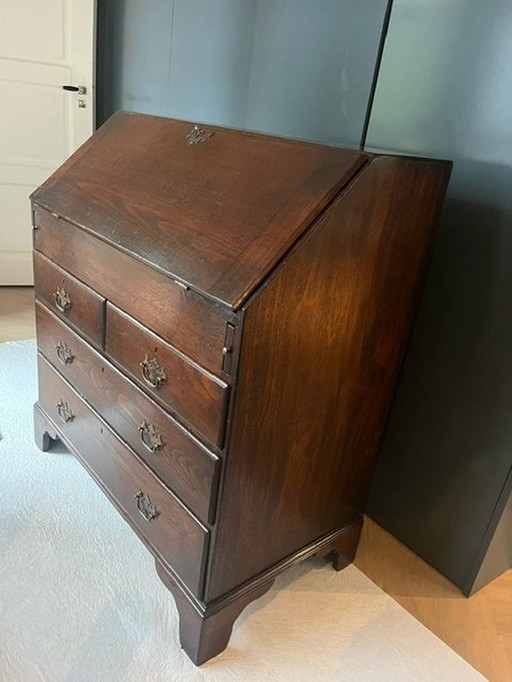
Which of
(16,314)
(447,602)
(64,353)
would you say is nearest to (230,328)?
(64,353)

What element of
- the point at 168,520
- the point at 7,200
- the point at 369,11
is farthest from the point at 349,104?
the point at 7,200

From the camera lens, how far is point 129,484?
1338mm

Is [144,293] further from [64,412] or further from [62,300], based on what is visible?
[64,412]

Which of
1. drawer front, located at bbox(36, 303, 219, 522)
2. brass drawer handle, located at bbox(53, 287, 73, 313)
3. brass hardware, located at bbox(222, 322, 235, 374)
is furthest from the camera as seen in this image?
brass drawer handle, located at bbox(53, 287, 73, 313)

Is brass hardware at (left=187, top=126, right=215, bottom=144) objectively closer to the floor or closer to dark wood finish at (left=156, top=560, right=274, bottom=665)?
dark wood finish at (left=156, top=560, right=274, bottom=665)

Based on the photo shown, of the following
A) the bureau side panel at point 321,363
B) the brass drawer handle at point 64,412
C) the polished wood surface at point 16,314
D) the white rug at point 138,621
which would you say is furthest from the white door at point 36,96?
the bureau side panel at point 321,363

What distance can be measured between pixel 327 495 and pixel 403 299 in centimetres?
51

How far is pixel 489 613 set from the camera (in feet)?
4.68

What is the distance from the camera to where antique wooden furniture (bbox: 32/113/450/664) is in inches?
36.8

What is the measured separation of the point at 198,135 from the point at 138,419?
66cm

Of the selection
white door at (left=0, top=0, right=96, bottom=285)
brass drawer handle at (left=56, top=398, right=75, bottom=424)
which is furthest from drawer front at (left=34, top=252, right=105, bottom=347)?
white door at (left=0, top=0, right=96, bottom=285)

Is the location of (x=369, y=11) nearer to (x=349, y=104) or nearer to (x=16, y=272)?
(x=349, y=104)

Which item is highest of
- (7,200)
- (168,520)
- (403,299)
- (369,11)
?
(369,11)

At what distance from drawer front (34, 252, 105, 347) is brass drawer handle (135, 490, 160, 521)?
38 centimetres
